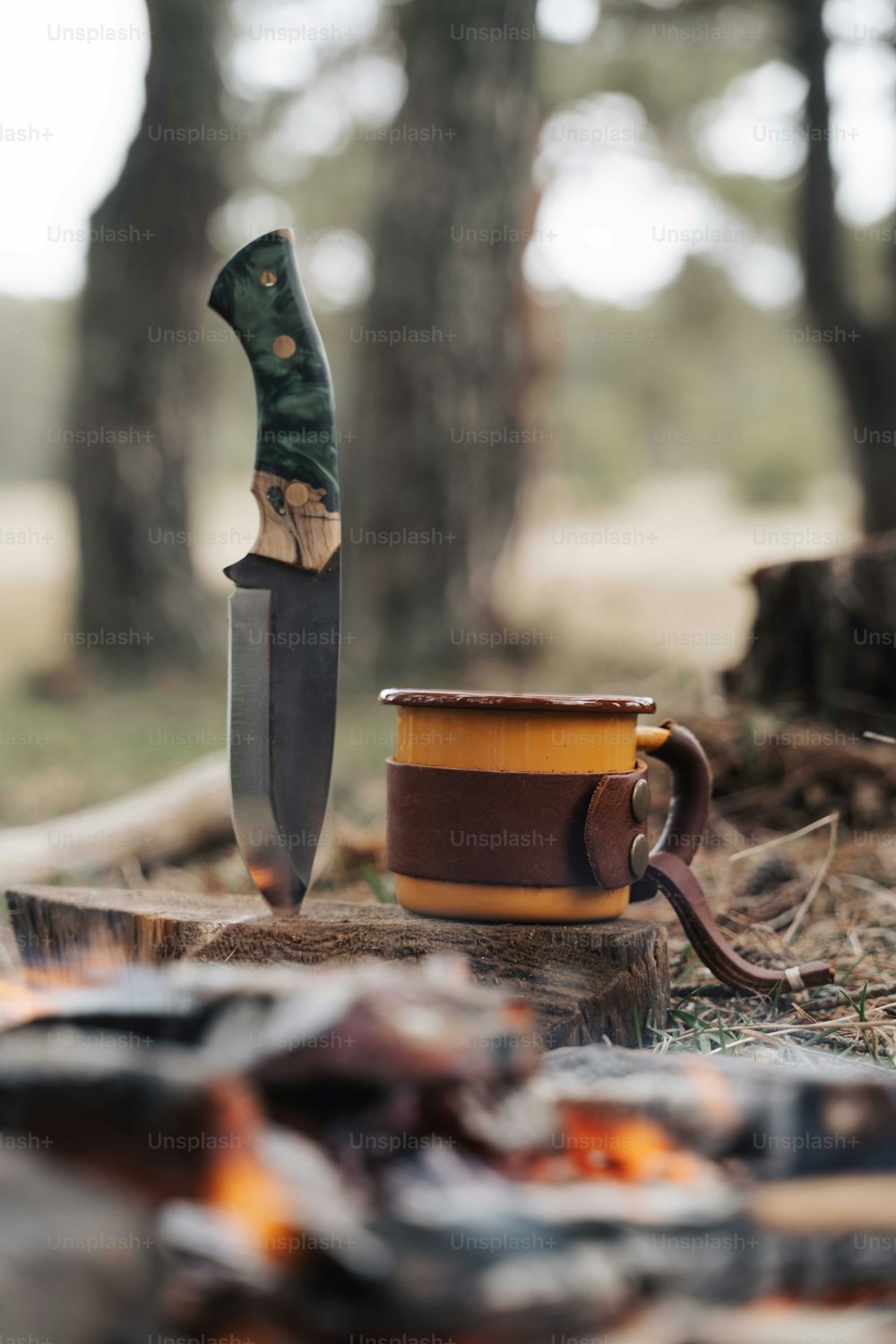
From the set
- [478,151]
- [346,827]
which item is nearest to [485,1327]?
[346,827]

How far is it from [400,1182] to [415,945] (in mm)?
779

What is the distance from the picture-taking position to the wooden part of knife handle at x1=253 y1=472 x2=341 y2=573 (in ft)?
6.31

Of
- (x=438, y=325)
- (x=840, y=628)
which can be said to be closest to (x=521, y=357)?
(x=438, y=325)

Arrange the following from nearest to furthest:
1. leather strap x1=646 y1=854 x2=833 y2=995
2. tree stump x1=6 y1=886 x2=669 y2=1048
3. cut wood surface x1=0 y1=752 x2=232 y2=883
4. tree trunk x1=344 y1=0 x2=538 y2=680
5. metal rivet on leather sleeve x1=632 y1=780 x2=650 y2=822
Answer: tree stump x1=6 y1=886 x2=669 y2=1048, metal rivet on leather sleeve x1=632 y1=780 x2=650 y2=822, leather strap x1=646 y1=854 x2=833 y2=995, cut wood surface x1=0 y1=752 x2=232 y2=883, tree trunk x1=344 y1=0 x2=538 y2=680

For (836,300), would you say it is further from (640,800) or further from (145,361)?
(640,800)

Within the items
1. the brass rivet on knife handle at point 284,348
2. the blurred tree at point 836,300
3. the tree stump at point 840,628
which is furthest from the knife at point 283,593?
the blurred tree at point 836,300

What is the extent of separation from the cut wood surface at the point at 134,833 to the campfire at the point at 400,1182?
2305 mm

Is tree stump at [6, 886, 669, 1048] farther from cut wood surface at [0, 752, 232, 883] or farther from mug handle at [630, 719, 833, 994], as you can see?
cut wood surface at [0, 752, 232, 883]

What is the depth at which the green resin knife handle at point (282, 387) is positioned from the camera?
1889mm

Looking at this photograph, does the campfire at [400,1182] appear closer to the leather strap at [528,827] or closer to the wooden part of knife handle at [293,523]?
the leather strap at [528,827]

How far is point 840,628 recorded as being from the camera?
3641mm

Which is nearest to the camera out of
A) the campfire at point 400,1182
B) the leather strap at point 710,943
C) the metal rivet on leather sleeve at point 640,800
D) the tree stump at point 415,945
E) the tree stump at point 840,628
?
the campfire at point 400,1182

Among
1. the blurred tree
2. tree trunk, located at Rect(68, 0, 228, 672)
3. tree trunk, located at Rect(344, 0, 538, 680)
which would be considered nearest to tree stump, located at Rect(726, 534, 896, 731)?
tree trunk, located at Rect(344, 0, 538, 680)

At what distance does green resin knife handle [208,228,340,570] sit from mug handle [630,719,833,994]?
27.6 inches
